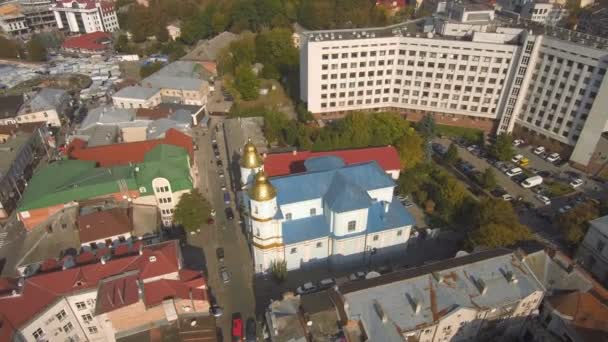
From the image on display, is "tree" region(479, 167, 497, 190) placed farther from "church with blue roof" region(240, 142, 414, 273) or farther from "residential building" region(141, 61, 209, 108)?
"residential building" region(141, 61, 209, 108)

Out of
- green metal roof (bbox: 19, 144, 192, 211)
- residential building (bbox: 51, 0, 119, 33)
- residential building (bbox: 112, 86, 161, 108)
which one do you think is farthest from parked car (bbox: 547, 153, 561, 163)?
residential building (bbox: 51, 0, 119, 33)

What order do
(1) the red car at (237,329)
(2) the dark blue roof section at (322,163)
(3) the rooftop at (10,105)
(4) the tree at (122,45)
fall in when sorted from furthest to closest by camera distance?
1. (4) the tree at (122,45)
2. (3) the rooftop at (10,105)
3. (2) the dark blue roof section at (322,163)
4. (1) the red car at (237,329)

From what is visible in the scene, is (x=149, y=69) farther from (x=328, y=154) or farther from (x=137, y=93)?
(x=328, y=154)

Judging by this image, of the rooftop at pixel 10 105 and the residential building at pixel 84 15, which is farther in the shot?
the residential building at pixel 84 15

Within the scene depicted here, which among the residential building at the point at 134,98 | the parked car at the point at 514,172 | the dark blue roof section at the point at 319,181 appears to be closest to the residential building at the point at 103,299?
the dark blue roof section at the point at 319,181

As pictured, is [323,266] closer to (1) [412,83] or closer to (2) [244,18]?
(1) [412,83]

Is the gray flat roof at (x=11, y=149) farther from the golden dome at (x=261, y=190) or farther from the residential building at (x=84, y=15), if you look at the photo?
the residential building at (x=84, y=15)
